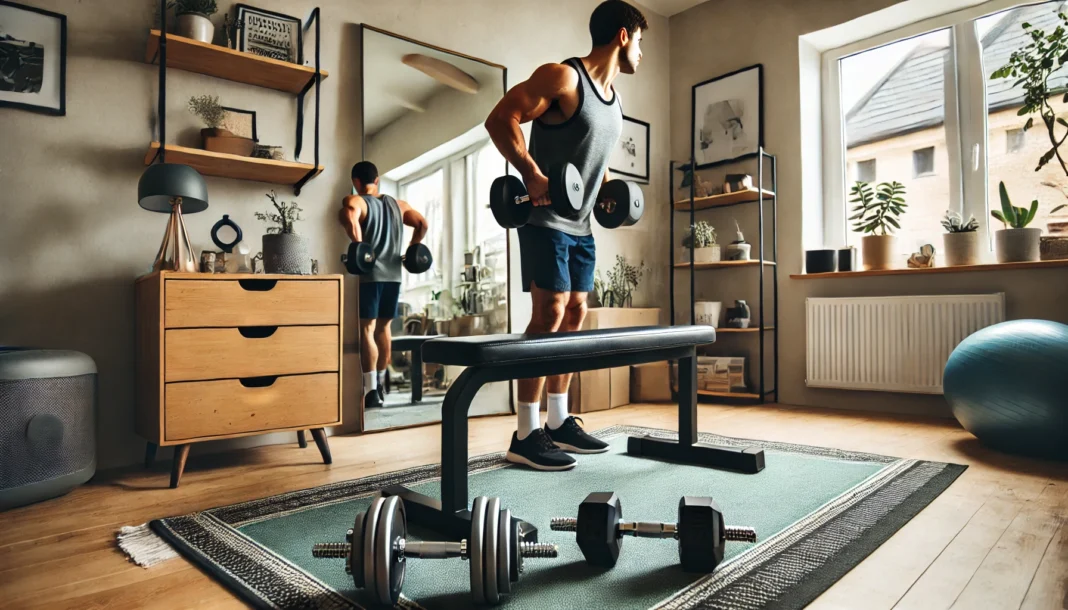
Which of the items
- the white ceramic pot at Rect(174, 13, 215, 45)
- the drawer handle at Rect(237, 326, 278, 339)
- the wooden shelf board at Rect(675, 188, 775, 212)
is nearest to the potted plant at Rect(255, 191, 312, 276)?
the drawer handle at Rect(237, 326, 278, 339)

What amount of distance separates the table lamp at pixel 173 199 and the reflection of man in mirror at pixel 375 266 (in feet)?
2.44

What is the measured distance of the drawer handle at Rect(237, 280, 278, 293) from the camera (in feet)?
6.89

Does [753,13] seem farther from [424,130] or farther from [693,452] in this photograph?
[693,452]

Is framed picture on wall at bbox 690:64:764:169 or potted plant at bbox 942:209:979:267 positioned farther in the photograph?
framed picture on wall at bbox 690:64:764:169

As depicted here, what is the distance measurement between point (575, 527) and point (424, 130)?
7.60 ft

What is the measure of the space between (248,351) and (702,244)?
8.97ft

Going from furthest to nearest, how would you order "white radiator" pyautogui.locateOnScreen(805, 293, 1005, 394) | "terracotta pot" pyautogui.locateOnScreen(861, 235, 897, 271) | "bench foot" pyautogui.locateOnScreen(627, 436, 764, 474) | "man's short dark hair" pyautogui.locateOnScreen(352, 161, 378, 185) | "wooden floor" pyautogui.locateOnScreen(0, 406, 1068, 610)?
1. "terracotta pot" pyautogui.locateOnScreen(861, 235, 897, 271)
2. "white radiator" pyautogui.locateOnScreen(805, 293, 1005, 394)
3. "man's short dark hair" pyautogui.locateOnScreen(352, 161, 378, 185)
4. "bench foot" pyautogui.locateOnScreen(627, 436, 764, 474)
5. "wooden floor" pyautogui.locateOnScreen(0, 406, 1068, 610)

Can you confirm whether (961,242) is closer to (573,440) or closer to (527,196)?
(573,440)

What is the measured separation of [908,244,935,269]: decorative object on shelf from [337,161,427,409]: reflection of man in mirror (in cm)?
260

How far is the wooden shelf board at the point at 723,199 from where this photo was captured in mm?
3701

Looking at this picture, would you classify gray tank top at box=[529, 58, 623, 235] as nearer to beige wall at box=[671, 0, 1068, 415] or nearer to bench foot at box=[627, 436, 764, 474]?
bench foot at box=[627, 436, 764, 474]

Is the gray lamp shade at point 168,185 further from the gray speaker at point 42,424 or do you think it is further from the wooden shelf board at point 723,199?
the wooden shelf board at point 723,199

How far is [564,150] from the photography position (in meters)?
2.08

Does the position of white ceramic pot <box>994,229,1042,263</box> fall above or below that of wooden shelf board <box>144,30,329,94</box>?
below
